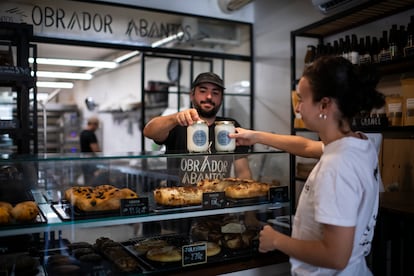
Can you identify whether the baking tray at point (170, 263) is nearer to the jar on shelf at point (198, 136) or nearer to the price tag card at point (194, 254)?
the price tag card at point (194, 254)

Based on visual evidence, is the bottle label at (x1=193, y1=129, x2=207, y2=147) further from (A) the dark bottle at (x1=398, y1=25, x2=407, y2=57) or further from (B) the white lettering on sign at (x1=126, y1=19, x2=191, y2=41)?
(B) the white lettering on sign at (x1=126, y1=19, x2=191, y2=41)

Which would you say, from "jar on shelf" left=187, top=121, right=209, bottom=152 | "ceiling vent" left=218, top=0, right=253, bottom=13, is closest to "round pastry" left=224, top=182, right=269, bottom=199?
"jar on shelf" left=187, top=121, right=209, bottom=152

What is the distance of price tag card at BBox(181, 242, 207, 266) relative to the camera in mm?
1408

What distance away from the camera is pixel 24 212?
4.10 ft

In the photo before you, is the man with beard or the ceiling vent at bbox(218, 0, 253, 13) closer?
the man with beard

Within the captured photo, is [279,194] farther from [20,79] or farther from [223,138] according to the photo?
[20,79]

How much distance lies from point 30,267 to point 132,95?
5.76m

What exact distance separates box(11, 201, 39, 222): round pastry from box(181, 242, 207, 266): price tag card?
535 millimetres

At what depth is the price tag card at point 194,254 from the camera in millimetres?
1408

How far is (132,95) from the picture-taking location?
6895mm

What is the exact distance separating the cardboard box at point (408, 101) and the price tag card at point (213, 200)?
1.50m

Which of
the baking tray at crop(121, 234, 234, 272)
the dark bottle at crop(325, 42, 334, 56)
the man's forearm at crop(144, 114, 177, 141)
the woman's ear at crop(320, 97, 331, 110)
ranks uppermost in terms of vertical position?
the dark bottle at crop(325, 42, 334, 56)

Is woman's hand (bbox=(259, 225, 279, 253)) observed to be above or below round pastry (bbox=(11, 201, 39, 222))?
below

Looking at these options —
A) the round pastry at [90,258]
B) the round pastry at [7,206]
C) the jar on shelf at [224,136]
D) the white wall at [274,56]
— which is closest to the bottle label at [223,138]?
the jar on shelf at [224,136]
